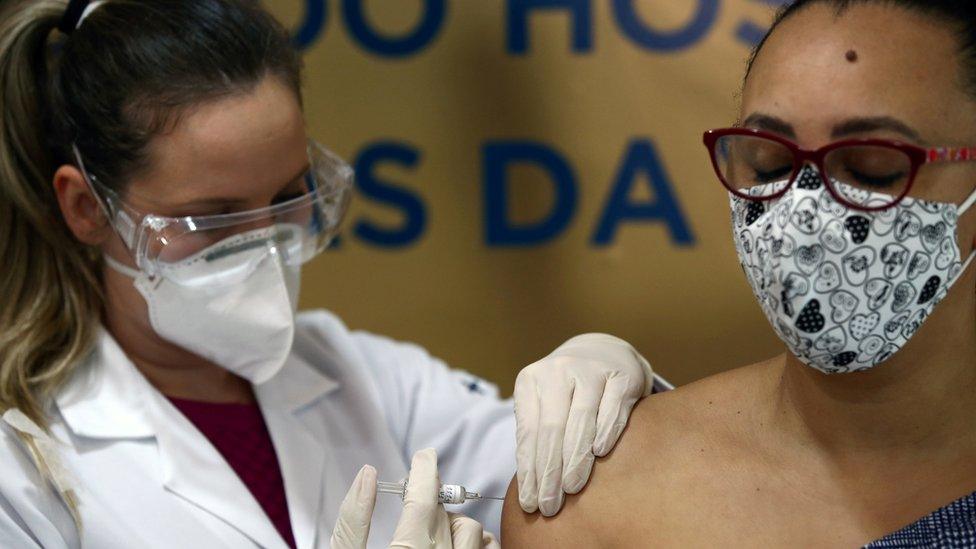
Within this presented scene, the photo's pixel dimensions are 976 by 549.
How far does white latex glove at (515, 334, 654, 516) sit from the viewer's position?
1.35m

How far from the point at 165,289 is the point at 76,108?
29cm

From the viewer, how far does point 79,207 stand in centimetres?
171

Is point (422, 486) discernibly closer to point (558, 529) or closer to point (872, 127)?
point (558, 529)

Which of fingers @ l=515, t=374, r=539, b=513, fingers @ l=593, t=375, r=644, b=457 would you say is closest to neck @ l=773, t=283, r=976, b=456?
fingers @ l=593, t=375, r=644, b=457

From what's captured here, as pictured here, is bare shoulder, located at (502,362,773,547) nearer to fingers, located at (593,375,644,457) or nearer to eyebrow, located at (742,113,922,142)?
fingers, located at (593,375,644,457)

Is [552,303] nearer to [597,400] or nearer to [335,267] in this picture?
[335,267]

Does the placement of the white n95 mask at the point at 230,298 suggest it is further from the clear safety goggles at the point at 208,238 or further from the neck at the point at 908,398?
the neck at the point at 908,398

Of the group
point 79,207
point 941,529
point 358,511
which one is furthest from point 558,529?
point 79,207

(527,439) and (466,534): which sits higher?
(527,439)

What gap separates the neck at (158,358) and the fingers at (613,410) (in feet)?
2.35

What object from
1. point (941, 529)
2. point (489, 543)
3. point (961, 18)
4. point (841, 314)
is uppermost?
point (961, 18)

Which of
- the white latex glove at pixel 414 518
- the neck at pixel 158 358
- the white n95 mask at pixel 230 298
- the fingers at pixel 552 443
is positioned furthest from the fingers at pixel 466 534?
the neck at pixel 158 358

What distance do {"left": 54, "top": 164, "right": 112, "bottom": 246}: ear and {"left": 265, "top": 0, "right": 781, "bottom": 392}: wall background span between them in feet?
3.17

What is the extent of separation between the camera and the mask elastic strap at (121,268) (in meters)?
1.71
